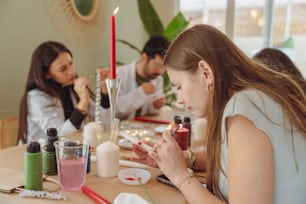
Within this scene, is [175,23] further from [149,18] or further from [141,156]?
[141,156]

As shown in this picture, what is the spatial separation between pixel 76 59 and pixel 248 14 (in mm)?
716

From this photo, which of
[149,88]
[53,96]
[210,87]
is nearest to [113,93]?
[210,87]

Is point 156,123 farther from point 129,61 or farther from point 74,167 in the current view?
point 74,167

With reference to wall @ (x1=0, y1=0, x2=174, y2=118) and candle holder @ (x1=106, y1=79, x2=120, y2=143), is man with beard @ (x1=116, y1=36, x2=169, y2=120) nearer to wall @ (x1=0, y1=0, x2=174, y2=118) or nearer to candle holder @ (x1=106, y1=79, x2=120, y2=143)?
wall @ (x1=0, y1=0, x2=174, y2=118)

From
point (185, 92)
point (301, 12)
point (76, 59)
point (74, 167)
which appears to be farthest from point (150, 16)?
point (301, 12)

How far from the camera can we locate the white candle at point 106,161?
0.71 meters

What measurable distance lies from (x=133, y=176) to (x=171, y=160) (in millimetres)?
121

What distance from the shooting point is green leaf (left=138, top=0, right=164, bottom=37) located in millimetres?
978

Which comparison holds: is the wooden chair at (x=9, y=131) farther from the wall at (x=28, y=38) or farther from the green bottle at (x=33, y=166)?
the green bottle at (x=33, y=166)

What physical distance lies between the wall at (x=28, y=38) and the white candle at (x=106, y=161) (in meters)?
0.32

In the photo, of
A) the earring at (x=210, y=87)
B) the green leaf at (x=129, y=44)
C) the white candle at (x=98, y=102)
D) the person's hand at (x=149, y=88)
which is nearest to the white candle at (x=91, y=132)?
the white candle at (x=98, y=102)

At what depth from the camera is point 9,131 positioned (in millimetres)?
979

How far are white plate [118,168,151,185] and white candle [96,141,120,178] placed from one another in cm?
2

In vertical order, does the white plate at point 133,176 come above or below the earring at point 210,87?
below
